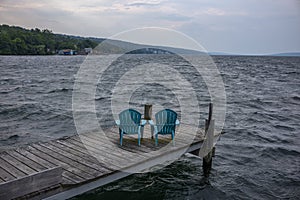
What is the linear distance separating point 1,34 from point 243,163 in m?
145

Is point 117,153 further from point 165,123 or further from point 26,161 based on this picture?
Result: point 26,161

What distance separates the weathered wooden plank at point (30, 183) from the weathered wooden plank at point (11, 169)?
1.00m

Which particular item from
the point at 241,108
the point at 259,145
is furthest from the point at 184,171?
the point at 241,108

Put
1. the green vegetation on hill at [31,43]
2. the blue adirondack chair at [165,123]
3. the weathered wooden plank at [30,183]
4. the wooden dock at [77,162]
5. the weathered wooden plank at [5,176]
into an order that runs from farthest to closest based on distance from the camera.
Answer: the green vegetation on hill at [31,43] → the blue adirondack chair at [165,123] → the weathered wooden plank at [5,176] → the wooden dock at [77,162] → the weathered wooden plank at [30,183]

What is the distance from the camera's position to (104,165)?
283 inches

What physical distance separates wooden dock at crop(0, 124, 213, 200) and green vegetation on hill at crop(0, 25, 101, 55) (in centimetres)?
11086

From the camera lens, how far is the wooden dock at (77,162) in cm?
562

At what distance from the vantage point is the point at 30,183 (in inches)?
215

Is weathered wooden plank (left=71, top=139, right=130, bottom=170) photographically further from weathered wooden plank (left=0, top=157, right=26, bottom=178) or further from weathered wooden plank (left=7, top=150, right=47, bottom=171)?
weathered wooden plank (left=0, top=157, right=26, bottom=178)

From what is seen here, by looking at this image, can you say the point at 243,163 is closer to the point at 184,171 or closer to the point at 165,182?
the point at 184,171

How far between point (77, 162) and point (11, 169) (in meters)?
1.53

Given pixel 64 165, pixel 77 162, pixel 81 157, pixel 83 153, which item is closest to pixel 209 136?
pixel 83 153

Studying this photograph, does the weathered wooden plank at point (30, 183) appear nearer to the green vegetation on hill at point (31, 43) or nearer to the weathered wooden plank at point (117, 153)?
the weathered wooden plank at point (117, 153)

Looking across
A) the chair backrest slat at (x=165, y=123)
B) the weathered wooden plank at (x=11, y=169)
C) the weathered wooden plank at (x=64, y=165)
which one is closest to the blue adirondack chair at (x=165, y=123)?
the chair backrest slat at (x=165, y=123)
